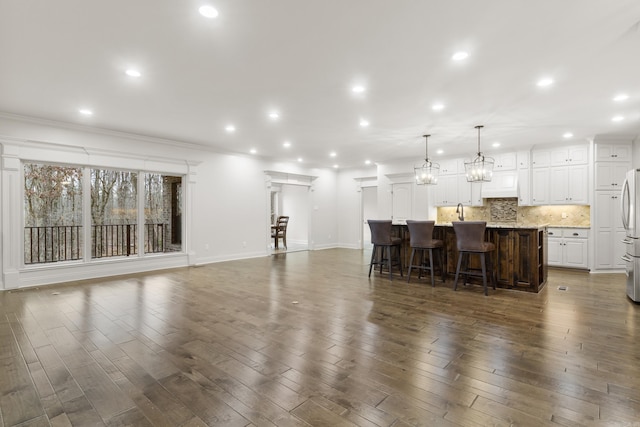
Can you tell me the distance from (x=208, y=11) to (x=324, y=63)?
1.23m

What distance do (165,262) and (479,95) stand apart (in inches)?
252

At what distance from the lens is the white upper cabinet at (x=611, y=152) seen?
6387mm

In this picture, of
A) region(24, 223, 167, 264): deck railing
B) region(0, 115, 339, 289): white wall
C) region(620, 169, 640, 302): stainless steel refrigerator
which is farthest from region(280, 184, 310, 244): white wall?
region(620, 169, 640, 302): stainless steel refrigerator

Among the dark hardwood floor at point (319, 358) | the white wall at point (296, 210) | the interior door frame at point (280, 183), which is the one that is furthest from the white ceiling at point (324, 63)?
the white wall at point (296, 210)

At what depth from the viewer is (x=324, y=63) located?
3318 millimetres

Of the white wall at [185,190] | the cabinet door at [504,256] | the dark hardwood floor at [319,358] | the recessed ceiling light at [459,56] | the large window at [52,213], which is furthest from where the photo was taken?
the large window at [52,213]

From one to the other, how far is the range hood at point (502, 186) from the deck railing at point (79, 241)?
744cm

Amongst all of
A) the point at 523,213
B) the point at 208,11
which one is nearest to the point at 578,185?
the point at 523,213

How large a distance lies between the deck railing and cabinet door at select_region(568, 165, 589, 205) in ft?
28.3

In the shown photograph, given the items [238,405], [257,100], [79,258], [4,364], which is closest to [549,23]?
[257,100]

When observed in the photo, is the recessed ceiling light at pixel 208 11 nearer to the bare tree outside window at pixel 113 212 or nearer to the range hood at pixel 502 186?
the bare tree outside window at pixel 113 212

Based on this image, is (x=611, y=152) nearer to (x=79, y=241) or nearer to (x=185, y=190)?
(x=185, y=190)

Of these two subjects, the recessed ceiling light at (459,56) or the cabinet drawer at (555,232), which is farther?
the cabinet drawer at (555,232)

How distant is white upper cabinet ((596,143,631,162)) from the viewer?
639 centimetres
